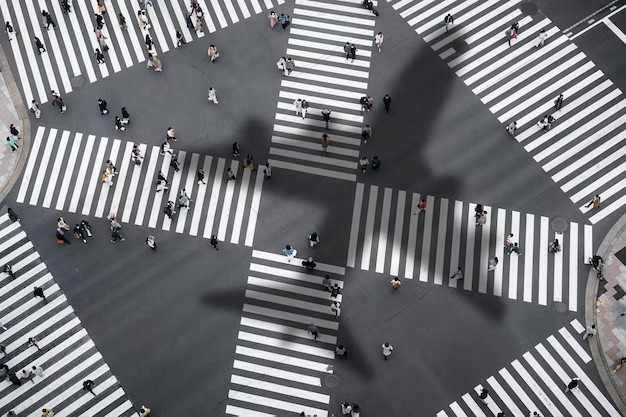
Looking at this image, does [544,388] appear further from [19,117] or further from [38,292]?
[19,117]

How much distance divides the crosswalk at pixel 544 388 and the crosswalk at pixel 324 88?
14467 mm

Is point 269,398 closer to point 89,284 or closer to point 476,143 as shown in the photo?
point 89,284

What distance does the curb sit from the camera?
5078cm

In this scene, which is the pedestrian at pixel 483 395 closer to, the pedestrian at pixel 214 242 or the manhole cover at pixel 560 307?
the manhole cover at pixel 560 307

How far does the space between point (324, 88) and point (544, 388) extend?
2199cm

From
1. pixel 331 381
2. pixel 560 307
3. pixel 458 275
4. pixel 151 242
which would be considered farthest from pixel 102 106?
pixel 560 307

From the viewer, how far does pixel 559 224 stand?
49.3 metres

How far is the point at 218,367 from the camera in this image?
1807 inches

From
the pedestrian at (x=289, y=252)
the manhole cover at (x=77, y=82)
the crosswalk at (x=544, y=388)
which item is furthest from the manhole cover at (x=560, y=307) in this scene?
the manhole cover at (x=77, y=82)

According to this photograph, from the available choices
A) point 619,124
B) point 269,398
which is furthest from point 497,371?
point 619,124

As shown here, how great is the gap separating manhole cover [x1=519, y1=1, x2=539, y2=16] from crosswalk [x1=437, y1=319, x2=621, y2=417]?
2156 cm

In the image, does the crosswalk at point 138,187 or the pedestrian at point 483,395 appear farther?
the crosswalk at point 138,187

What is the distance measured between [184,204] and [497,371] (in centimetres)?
1978

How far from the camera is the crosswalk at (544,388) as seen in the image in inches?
1763
